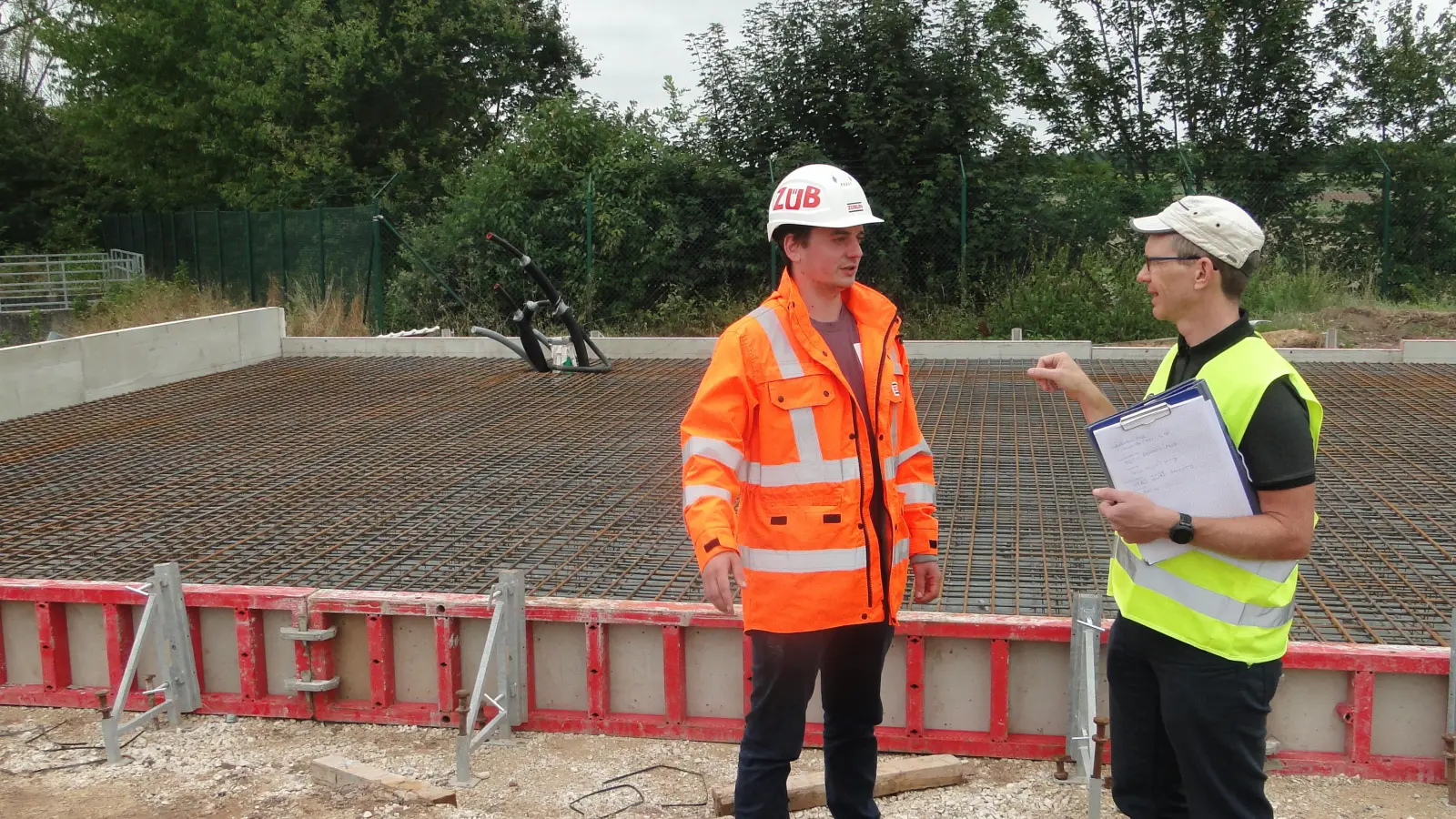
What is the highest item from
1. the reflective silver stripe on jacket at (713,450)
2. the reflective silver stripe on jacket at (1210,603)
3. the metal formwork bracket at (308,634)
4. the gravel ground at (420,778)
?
the reflective silver stripe on jacket at (713,450)

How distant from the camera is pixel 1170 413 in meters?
Answer: 2.44

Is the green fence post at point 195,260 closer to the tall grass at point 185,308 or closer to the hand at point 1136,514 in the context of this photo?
the tall grass at point 185,308

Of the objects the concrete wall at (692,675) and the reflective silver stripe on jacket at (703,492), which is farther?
the concrete wall at (692,675)

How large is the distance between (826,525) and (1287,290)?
Result: 12.6 metres

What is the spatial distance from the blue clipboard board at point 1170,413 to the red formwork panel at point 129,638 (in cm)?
288

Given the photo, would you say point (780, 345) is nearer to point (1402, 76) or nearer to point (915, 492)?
point (915, 492)

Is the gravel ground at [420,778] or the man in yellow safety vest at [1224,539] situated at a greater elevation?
the man in yellow safety vest at [1224,539]

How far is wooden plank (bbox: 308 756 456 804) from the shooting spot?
11.7 ft

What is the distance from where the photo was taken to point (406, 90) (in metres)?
A: 23.1

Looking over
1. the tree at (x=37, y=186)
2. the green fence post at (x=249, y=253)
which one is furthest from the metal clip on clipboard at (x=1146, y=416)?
the tree at (x=37, y=186)

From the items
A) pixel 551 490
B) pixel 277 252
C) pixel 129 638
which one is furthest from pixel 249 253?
pixel 129 638

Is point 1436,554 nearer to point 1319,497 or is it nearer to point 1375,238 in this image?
point 1319,497

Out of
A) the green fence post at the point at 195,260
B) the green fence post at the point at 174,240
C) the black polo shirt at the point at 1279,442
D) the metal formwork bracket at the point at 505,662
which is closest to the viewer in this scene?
the black polo shirt at the point at 1279,442

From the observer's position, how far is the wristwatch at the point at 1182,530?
2426 millimetres
